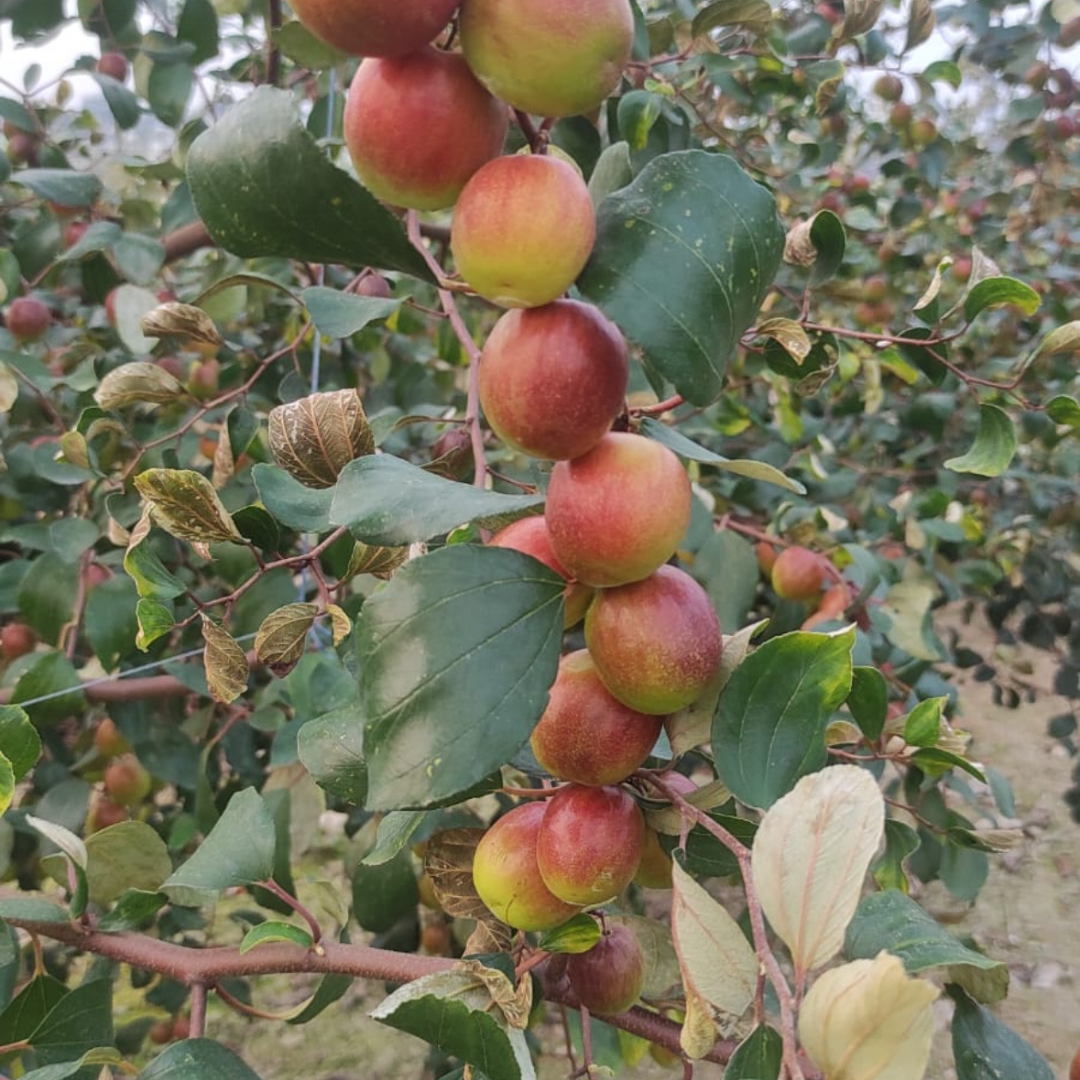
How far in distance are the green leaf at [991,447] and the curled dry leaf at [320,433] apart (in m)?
0.37

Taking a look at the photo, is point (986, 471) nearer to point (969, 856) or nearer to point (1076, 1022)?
point (969, 856)

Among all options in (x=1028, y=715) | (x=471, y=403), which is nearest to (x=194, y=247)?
(x=471, y=403)

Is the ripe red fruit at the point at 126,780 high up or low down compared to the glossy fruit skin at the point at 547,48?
down

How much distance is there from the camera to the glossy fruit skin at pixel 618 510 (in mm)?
360

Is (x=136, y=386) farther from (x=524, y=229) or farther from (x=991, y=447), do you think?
(x=991, y=447)

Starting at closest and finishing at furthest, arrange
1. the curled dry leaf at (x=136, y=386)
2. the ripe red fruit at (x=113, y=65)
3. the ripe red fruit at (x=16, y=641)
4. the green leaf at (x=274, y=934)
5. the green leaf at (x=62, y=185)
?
the green leaf at (x=274, y=934)
the curled dry leaf at (x=136, y=386)
the green leaf at (x=62, y=185)
the ripe red fruit at (x=16, y=641)
the ripe red fruit at (x=113, y=65)

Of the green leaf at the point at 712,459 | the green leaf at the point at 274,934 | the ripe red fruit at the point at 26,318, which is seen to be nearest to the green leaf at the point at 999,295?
the green leaf at the point at 712,459

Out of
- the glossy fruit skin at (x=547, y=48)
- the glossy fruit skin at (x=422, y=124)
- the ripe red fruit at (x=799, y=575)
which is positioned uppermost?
the glossy fruit skin at (x=547, y=48)

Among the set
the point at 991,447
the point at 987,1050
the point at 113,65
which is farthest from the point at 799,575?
the point at 113,65

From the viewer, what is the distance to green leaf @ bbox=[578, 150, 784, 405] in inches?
14.2

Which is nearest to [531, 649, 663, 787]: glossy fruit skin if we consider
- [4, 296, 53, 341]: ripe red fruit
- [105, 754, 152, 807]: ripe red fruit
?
[105, 754, 152, 807]: ripe red fruit

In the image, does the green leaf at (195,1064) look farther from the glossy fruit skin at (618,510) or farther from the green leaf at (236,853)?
the glossy fruit skin at (618,510)

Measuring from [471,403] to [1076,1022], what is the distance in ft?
5.78

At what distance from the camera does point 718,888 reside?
193 centimetres
